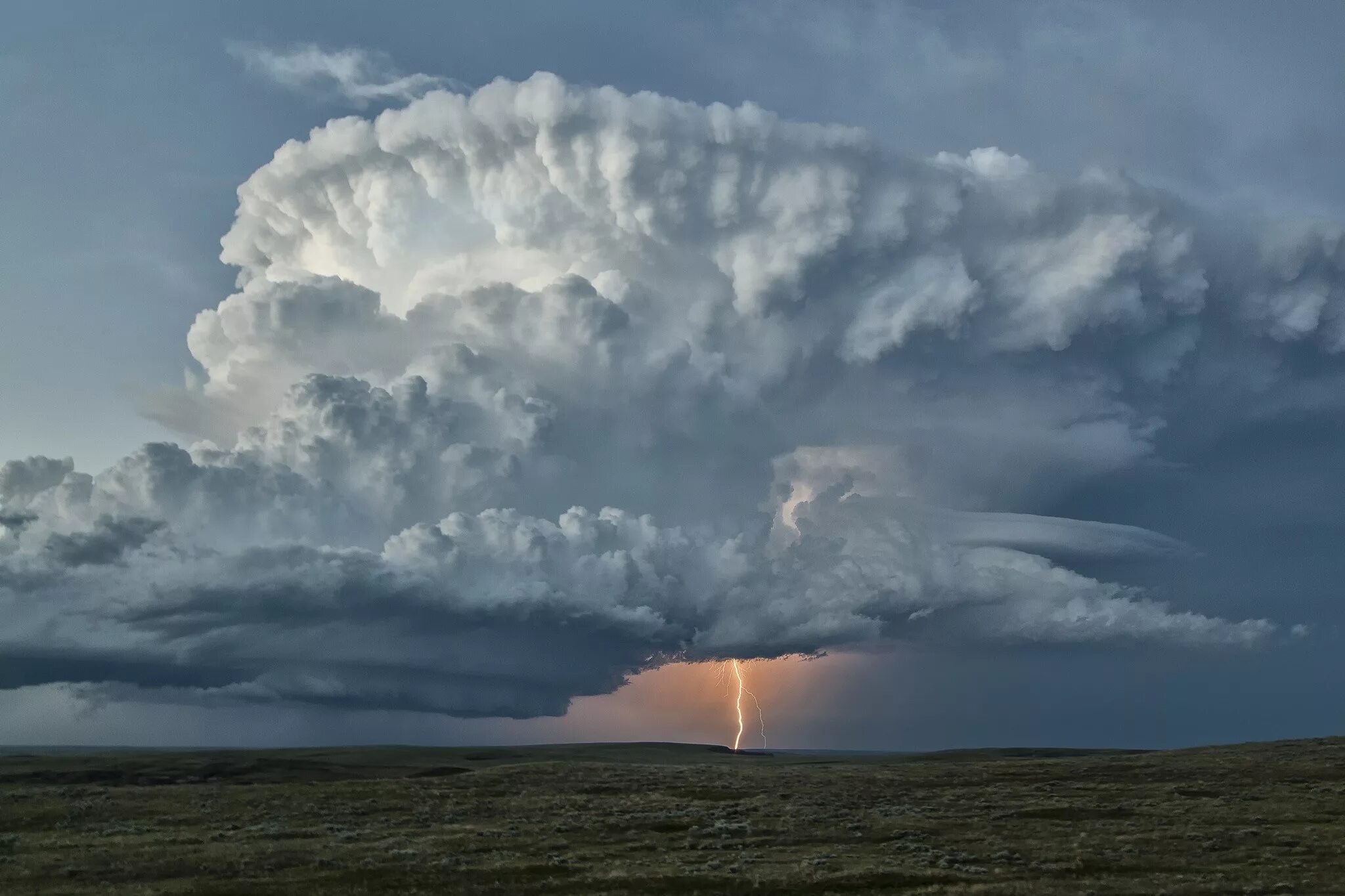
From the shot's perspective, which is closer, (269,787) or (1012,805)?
(1012,805)

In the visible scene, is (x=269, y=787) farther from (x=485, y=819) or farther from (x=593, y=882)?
(x=593, y=882)

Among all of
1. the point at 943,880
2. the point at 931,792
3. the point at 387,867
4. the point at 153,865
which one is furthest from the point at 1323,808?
the point at 153,865

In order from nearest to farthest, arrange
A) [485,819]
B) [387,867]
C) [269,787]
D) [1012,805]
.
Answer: [387,867], [485,819], [1012,805], [269,787]

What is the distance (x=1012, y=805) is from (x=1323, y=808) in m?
19.1

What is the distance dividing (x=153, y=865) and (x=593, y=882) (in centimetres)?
2085

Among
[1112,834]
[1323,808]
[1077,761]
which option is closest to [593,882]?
[1112,834]

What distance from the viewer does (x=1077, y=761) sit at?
353 feet

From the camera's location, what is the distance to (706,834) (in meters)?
58.9

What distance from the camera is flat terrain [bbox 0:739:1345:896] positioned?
43875mm

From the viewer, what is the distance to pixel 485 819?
64625 millimetres

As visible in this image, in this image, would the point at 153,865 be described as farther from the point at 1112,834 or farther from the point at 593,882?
the point at 1112,834

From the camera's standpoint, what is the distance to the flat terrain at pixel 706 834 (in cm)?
4388

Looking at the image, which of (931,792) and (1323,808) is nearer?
(1323,808)

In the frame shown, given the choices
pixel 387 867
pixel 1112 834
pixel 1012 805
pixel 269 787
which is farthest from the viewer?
pixel 269 787
